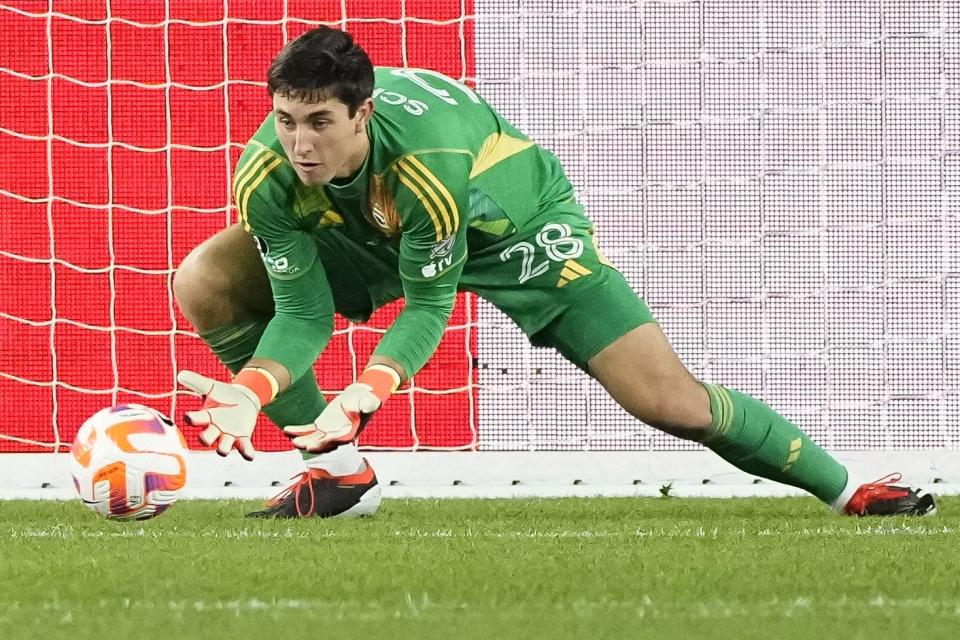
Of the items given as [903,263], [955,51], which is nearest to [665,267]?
[903,263]

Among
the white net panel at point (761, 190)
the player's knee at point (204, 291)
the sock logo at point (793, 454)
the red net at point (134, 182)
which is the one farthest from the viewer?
the red net at point (134, 182)

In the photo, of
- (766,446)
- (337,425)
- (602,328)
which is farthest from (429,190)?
(766,446)

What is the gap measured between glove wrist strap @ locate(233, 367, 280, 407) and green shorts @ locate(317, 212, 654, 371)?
75 centimetres

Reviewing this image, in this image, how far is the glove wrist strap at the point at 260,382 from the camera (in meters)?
2.89

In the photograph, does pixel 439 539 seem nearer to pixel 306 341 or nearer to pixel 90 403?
pixel 306 341

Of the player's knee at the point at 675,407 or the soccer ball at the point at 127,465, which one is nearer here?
the soccer ball at the point at 127,465

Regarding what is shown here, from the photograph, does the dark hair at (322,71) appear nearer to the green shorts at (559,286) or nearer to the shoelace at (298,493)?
the green shorts at (559,286)

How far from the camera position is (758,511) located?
4.29 meters

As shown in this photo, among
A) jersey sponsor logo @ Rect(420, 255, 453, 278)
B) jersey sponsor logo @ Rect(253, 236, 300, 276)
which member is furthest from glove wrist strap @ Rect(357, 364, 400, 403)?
jersey sponsor logo @ Rect(253, 236, 300, 276)

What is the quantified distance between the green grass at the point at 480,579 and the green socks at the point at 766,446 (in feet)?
0.59

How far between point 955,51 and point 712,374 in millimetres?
1541

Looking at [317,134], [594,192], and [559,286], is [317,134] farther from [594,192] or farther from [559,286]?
[594,192]

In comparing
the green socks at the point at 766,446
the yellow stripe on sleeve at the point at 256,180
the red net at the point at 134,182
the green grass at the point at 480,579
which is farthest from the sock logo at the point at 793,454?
the red net at the point at 134,182

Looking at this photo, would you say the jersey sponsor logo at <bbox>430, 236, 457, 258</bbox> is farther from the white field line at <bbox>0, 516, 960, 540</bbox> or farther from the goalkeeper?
the white field line at <bbox>0, 516, 960, 540</bbox>
